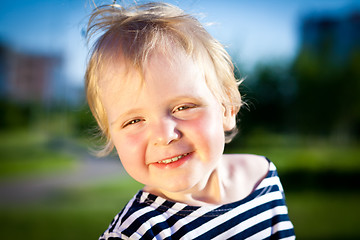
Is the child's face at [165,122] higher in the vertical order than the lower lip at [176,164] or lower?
higher

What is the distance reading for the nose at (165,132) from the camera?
0.89 metres

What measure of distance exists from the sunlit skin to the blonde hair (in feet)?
→ 0.09

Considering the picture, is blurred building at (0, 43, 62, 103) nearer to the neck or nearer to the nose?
the neck

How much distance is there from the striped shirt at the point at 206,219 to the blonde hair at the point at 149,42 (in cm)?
27

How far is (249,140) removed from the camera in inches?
256

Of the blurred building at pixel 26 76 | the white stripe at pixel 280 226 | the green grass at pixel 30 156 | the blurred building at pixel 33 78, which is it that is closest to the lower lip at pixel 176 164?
the white stripe at pixel 280 226

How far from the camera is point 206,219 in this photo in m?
1.02

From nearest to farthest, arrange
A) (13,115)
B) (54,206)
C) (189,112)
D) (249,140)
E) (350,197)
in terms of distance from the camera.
A: (189,112), (54,206), (350,197), (249,140), (13,115)

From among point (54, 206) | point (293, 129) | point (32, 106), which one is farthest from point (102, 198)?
point (293, 129)

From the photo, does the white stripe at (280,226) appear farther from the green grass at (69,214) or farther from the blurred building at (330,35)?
the blurred building at (330,35)

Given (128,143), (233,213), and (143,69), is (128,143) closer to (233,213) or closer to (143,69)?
(143,69)

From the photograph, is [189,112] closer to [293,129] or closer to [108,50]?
[108,50]

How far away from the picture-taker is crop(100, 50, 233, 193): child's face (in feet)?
2.93

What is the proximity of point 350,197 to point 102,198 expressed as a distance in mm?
3842
